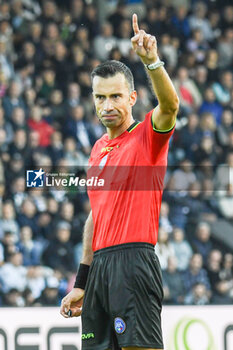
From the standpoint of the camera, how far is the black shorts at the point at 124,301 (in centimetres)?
330

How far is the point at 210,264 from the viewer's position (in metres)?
8.68

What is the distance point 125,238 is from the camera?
133 inches

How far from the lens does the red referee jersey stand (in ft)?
11.0

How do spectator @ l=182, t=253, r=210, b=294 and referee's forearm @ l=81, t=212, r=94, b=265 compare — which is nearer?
referee's forearm @ l=81, t=212, r=94, b=265

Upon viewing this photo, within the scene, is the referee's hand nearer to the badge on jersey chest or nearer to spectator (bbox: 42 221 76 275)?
the badge on jersey chest

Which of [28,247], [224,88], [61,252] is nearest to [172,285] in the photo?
[61,252]

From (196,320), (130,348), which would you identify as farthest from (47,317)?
(130,348)

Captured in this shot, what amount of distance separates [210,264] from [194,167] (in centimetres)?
144

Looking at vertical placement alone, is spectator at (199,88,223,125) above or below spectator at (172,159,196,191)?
above

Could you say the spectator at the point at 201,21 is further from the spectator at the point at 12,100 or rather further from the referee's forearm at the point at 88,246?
the referee's forearm at the point at 88,246

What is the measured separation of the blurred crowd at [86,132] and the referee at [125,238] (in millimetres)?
4314
